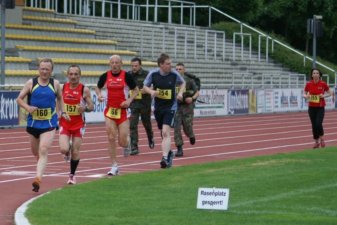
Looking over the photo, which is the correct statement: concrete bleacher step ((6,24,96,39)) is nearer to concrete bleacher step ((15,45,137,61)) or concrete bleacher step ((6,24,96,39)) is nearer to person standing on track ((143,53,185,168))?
concrete bleacher step ((15,45,137,61))

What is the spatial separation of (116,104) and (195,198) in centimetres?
449

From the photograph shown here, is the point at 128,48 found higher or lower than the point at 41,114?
higher

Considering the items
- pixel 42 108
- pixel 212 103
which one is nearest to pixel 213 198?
pixel 42 108

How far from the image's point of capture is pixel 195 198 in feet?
43.8

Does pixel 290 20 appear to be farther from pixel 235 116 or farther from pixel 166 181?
pixel 166 181

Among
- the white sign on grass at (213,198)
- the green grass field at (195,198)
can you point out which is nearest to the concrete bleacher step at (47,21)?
the green grass field at (195,198)

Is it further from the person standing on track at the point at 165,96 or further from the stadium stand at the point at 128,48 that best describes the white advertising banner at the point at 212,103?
the person standing on track at the point at 165,96

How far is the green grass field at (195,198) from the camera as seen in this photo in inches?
453

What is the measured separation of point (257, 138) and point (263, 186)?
597 inches

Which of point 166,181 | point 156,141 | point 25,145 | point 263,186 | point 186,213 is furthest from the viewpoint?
point 156,141

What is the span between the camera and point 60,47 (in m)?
43.2

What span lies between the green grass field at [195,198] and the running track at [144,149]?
0.73 meters

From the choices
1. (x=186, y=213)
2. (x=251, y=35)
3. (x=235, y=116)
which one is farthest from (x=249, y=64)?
(x=186, y=213)

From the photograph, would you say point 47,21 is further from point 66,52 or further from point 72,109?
point 72,109
